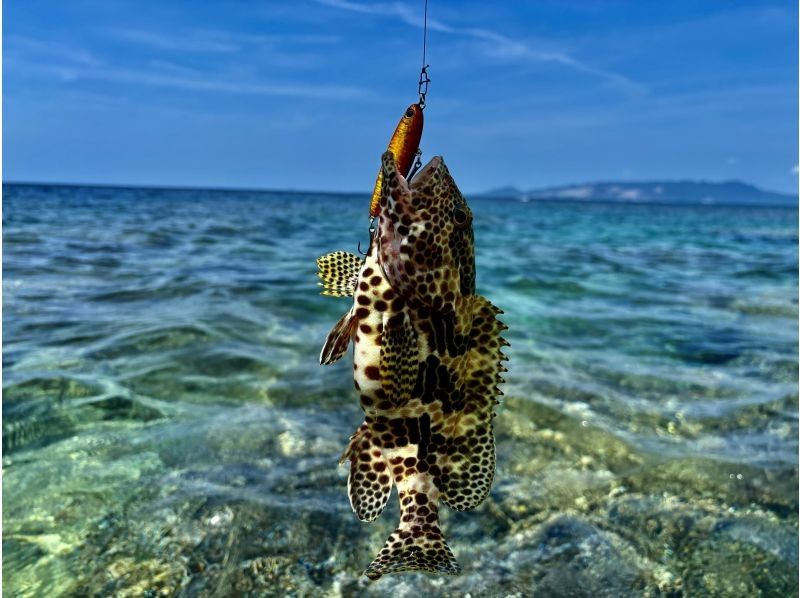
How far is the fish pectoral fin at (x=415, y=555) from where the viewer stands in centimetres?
320

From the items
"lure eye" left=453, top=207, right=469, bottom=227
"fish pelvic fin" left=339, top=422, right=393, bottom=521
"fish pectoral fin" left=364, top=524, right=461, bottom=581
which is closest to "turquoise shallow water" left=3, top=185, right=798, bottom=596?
"fish pectoral fin" left=364, top=524, right=461, bottom=581

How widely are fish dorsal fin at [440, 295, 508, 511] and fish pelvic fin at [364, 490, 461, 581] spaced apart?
0.47 feet

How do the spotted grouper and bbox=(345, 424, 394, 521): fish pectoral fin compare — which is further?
bbox=(345, 424, 394, 521): fish pectoral fin

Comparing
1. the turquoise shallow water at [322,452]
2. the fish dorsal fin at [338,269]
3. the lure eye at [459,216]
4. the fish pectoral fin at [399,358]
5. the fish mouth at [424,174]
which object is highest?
the fish mouth at [424,174]

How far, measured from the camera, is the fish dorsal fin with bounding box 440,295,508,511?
332 centimetres

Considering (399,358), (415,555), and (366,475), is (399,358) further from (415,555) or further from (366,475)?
(415,555)

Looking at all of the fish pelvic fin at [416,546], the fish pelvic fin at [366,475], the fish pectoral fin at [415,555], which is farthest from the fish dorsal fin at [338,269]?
the fish pectoral fin at [415,555]

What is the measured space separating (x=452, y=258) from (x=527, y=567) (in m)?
4.56

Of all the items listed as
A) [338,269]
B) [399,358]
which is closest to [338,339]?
[399,358]

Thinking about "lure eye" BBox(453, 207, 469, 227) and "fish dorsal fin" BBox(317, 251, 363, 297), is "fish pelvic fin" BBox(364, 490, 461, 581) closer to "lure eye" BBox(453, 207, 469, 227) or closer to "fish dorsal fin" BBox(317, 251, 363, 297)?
"fish dorsal fin" BBox(317, 251, 363, 297)

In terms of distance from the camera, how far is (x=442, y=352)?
3240mm

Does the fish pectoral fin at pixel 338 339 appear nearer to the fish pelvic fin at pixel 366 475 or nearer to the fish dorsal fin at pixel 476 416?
the fish pelvic fin at pixel 366 475

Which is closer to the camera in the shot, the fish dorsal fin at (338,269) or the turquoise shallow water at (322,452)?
the fish dorsal fin at (338,269)

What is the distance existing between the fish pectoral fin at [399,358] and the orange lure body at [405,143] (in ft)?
1.79
